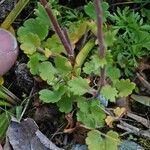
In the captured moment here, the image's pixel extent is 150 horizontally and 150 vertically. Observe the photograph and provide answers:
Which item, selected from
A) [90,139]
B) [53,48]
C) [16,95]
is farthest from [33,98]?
[90,139]

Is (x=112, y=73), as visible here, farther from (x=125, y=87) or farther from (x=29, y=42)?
(x=29, y=42)

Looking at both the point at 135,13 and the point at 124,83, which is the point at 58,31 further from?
the point at 135,13

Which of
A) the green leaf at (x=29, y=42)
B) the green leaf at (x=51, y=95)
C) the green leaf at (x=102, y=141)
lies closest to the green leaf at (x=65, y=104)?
the green leaf at (x=51, y=95)

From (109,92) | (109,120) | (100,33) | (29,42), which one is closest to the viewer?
(100,33)

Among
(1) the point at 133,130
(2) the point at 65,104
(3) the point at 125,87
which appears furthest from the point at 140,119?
(2) the point at 65,104

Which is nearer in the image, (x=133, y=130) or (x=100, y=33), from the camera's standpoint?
(x=100, y=33)

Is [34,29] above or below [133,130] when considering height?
above

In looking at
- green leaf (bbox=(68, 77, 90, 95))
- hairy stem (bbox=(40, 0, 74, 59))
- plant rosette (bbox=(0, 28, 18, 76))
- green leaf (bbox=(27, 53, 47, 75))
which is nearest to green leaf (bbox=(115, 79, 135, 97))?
green leaf (bbox=(68, 77, 90, 95))

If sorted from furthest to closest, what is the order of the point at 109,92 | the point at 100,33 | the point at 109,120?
the point at 109,120, the point at 109,92, the point at 100,33

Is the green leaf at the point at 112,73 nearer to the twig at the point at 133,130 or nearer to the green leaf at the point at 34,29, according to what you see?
A: the twig at the point at 133,130
